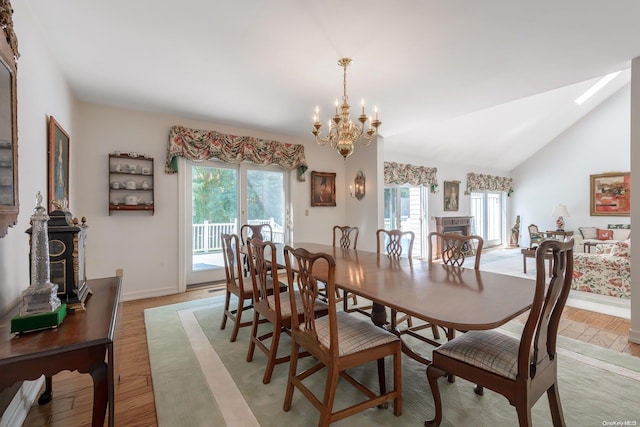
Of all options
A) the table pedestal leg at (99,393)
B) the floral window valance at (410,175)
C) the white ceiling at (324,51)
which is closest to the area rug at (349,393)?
the table pedestal leg at (99,393)

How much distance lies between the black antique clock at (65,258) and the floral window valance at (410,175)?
5552mm

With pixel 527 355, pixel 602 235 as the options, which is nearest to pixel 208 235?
pixel 527 355

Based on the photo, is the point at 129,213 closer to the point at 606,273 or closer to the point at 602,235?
the point at 606,273

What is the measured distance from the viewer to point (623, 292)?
389 cm

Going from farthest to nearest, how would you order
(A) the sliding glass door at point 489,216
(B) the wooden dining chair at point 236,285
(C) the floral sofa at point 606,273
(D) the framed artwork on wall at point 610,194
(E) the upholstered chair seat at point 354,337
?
(A) the sliding glass door at point 489,216
(D) the framed artwork on wall at point 610,194
(C) the floral sofa at point 606,273
(B) the wooden dining chair at point 236,285
(E) the upholstered chair seat at point 354,337

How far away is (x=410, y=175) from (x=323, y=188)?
7.83 feet

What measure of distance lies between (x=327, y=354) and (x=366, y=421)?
0.48 metres

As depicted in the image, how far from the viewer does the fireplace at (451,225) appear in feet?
23.2

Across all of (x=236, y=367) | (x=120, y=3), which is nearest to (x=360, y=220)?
(x=236, y=367)

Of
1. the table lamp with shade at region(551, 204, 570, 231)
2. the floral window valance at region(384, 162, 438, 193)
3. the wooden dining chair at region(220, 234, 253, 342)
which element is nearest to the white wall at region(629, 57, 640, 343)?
the wooden dining chair at region(220, 234, 253, 342)

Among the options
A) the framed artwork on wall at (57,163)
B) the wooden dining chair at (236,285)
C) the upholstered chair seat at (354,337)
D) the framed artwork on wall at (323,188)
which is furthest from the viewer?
the framed artwork on wall at (323,188)

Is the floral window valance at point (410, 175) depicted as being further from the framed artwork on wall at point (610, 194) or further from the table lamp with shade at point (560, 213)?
the framed artwork on wall at point (610, 194)

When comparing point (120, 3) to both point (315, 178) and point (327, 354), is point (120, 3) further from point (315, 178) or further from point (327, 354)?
point (315, 178)

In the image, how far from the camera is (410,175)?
664 cm
